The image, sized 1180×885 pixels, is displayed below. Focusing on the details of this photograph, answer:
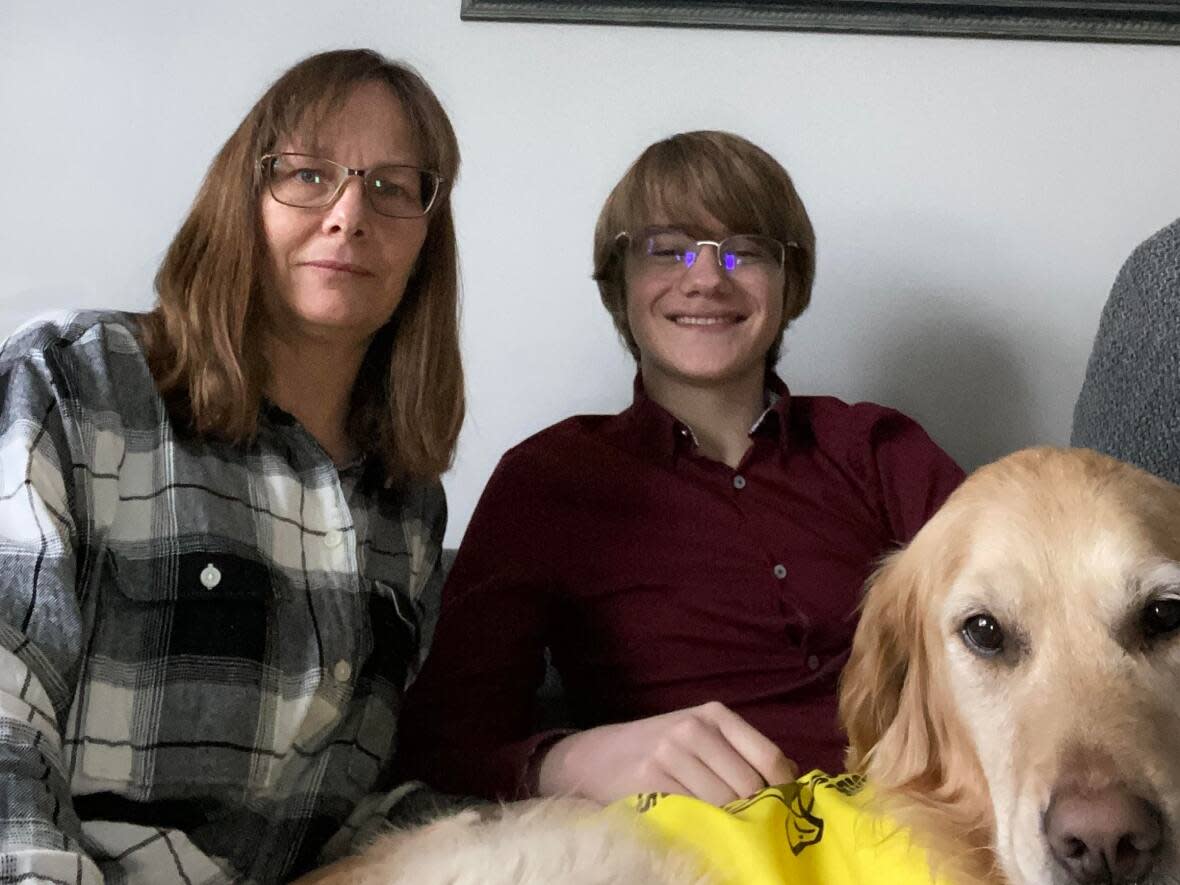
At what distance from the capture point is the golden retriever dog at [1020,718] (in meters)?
0.78

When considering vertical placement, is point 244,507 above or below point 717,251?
below

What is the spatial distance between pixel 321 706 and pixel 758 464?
0.72 m

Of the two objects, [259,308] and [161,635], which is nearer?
[161,635]

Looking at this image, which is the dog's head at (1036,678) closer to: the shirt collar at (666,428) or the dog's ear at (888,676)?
the dog's ear at (888,676)

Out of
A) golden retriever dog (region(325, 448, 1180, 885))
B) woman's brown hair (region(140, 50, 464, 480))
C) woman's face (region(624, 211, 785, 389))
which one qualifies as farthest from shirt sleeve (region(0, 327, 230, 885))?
woman's face (region(624, 211, 785, 389))

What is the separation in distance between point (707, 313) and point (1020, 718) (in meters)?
0.79

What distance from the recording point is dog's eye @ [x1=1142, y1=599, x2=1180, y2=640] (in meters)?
0.89

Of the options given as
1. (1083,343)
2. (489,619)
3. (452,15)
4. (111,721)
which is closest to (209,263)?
(111,721)

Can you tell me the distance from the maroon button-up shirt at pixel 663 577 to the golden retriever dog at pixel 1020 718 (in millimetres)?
325

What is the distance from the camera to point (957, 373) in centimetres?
188

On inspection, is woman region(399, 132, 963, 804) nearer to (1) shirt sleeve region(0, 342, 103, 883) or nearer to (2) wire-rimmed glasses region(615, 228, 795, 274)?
(2) wire-rimmed glasses region(615, 228, 795, 274)

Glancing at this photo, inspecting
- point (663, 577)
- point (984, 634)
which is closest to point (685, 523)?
point (663, 577)

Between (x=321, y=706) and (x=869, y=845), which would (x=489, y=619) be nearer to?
(x=321, y=706)

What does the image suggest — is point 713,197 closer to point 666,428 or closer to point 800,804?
point 666,428
